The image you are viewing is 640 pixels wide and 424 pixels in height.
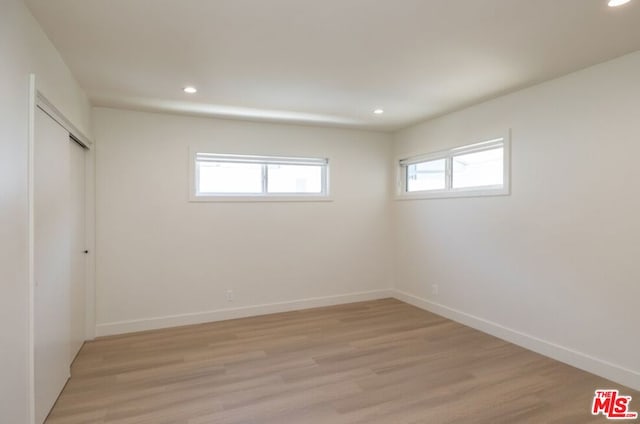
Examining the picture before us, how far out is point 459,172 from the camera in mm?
4285

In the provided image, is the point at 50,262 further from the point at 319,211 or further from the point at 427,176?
the point at 427,176

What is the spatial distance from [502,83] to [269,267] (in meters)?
3.31

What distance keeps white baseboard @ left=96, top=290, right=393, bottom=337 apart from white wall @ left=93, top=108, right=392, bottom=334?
0.5 inches

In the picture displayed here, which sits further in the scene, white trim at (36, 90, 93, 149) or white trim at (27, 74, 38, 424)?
white trim at (36, 90, 93, 149)

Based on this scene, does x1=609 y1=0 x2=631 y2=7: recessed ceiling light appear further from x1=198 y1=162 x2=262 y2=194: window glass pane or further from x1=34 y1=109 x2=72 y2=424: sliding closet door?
x1=198 y1=162 x2=262 y2=194: window glass pane

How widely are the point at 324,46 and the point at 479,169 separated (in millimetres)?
2446

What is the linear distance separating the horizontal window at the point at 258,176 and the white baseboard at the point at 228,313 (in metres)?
1.43

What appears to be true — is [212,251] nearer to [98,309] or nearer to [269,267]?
[269,267]

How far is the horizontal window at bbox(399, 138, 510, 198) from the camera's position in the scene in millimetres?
3750

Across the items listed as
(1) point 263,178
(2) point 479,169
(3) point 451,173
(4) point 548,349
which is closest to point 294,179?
(1) point 263,178

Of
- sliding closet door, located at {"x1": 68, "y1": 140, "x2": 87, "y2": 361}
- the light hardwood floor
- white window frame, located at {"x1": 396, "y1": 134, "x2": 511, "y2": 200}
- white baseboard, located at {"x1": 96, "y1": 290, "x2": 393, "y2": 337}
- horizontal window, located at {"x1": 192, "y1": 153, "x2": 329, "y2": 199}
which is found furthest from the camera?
horizontal window, located at {"x1": 192, "y1": 153, "x2": 329, "y2": 199}

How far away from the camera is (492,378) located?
2.80 metres

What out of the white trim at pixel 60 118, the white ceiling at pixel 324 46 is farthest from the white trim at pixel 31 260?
the white ceiling at pixel 324 46

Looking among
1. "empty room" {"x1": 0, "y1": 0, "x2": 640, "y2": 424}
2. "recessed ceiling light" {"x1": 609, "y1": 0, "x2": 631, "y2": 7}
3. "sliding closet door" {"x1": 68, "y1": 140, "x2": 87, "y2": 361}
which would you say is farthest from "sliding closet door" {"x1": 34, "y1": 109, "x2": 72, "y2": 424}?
"recessed ceiling light" {"x1": 609, "y1": 0, "x2": 631, "y2": 7}
